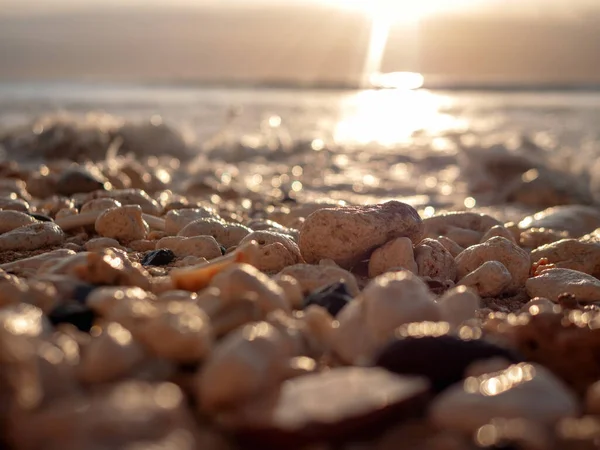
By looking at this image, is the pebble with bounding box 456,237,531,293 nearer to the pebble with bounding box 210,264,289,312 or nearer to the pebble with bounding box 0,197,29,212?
the pebble with bounding box 210,264,289,312

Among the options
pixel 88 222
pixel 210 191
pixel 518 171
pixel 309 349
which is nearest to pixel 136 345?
pixel 309 349

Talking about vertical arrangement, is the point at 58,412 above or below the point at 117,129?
above

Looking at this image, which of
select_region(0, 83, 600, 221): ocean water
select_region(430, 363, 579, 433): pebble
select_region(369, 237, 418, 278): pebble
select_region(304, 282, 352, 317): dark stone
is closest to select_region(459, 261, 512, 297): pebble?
select_region(369, 237, 418, 278): pebble

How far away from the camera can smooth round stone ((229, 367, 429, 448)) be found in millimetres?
1230

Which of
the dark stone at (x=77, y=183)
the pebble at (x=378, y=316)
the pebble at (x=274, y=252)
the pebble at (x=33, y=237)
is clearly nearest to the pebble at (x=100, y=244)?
the pebble at (x=33, y=237)

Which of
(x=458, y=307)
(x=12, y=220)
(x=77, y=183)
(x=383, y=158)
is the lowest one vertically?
(x=383, y=158)

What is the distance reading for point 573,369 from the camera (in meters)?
1.63

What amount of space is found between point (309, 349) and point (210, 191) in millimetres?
3908

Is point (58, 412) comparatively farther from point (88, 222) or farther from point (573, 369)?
point (88, 222)

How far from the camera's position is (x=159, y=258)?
2.63m

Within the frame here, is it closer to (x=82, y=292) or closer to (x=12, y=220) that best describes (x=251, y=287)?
(x=82, y=292)

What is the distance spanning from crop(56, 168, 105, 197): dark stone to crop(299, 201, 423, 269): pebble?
2385mm

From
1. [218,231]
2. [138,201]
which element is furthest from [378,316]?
[138,201]

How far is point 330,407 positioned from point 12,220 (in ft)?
7.17
